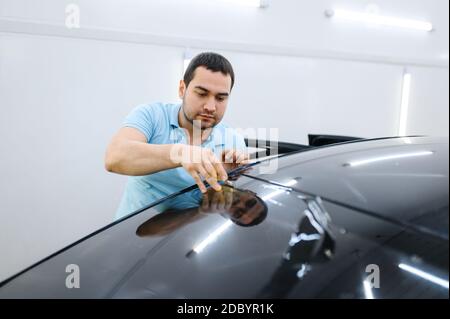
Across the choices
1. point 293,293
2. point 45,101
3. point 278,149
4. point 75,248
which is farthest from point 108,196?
point 293,293

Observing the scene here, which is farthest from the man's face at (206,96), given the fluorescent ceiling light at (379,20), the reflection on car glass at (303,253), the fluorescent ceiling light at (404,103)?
the fluorescent ceiling light at (404,103)

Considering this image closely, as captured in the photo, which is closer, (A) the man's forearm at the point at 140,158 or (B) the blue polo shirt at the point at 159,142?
(A) the man's forearm at the point at 140,158

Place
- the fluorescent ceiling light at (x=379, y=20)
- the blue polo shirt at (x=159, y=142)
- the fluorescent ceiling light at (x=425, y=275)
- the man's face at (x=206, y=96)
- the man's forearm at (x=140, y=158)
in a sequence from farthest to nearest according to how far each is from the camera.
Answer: the fluorescent ceiling light at (x=379, y=20) → the man's face at (x=206, y=96) → the blue polo shirt at (x=159, y=142) → the man's forearm at (x=140, y=158) → the fluorescent ceiling light at (x=425, y=275)

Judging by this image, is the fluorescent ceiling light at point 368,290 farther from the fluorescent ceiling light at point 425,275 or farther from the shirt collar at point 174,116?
the shirt collar at point 174,116

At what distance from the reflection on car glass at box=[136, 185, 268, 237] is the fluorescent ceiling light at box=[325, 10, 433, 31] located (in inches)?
81.3

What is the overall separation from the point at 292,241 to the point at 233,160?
370 mm

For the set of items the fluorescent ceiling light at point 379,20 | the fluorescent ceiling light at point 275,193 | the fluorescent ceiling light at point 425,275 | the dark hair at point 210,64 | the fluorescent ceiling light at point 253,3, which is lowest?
the fluorescent ceiling light at point 425,275

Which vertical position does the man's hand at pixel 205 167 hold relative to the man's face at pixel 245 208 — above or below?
above

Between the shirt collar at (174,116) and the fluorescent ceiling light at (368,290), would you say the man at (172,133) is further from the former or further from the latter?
the fluorescent ceiling light at (368,290)

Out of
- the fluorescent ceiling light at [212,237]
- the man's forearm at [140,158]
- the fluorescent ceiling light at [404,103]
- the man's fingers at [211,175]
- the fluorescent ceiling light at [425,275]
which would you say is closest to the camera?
the fluorescent ceiling light at [425,275]

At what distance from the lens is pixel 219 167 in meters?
0.66

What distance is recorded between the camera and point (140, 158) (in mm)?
893

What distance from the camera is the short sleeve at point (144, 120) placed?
1128mm
